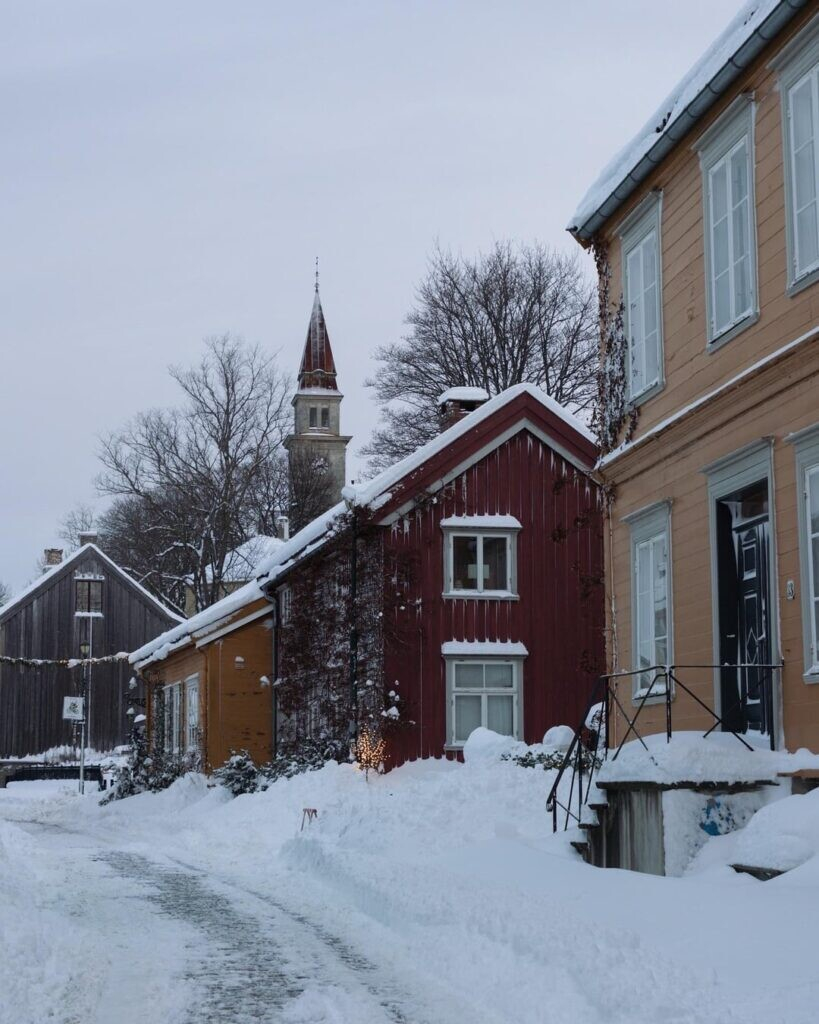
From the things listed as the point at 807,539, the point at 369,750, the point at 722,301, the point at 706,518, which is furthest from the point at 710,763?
the point at 369,750

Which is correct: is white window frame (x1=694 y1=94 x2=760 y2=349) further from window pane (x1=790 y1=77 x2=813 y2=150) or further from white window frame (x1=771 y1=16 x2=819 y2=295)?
window pane (x1=790 y1=77 x2=813 y2=150)

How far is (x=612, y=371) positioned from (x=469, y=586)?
9892 mm

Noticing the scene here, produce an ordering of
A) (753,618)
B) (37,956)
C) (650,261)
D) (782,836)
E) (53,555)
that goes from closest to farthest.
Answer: (37,956) → (782,836) → (753,618) → (650,261) → (53,555)

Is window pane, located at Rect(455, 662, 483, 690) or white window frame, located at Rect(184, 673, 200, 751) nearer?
window pane, located at Rect(455, 662, 483, 690)

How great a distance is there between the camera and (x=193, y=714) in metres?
34.8

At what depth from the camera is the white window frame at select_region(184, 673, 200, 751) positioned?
112 ft

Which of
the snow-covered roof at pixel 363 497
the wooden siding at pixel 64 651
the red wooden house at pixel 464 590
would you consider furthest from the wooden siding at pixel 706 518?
the wooden siding at pixel 64 651

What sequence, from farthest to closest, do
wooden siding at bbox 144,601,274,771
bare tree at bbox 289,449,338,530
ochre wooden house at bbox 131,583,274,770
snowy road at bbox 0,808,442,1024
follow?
bare tree at bbox 289,449,338,530
wooden siding at bbox 144,601,274,771
ochre wooden house at bbox 131,583,274,770
snowy road at bbox 0,808,442,1024

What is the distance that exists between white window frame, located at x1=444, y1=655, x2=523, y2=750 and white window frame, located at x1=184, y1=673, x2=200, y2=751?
33.3 feet

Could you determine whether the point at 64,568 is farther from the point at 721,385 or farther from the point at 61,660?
the point at 721,385

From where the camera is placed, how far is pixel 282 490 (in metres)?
56.7

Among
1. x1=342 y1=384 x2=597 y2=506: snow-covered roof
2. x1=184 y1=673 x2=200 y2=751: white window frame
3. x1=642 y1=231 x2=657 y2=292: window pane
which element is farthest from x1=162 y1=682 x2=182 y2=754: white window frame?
x1=642 y1=231 x2=657 y2=292: window pane

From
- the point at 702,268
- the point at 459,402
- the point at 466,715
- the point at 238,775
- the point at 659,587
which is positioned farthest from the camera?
the point at 459,402

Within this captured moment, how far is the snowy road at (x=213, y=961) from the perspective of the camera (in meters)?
8.23
